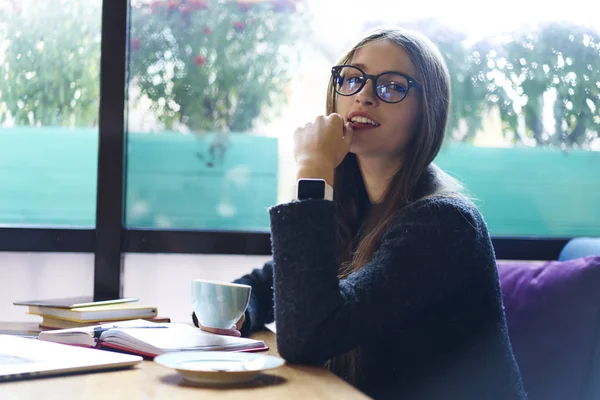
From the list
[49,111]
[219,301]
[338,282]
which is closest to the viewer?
[338,282]

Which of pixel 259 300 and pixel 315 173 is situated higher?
pixel 315 173

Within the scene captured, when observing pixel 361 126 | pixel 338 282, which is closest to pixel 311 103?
pixel 361 126

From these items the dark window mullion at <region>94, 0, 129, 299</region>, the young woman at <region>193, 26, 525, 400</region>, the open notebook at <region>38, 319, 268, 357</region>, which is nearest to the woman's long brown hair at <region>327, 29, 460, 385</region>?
the young woman at <region>193, 26, 525, 400</region>

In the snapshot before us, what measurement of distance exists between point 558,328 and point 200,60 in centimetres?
144

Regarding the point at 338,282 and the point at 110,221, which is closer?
the point at 338,282

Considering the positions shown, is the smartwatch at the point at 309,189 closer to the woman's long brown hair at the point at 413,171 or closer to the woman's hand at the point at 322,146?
the woman's hand at the point at 322,146

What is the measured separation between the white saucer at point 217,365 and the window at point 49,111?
1441 mm

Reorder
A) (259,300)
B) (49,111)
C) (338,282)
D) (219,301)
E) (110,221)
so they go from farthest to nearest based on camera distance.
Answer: (49,111), (110,221), (259,300), (219,301), (338,282)

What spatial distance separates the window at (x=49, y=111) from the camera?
2.39 metres

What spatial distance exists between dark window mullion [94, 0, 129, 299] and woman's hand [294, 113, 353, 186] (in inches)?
41.4

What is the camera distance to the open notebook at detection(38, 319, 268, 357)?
1169 mm

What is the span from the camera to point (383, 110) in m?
1.45

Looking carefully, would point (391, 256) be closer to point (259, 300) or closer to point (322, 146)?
point (322, 146)

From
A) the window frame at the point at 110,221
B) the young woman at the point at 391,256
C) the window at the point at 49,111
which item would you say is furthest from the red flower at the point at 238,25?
the young woman at the point at 391,256
